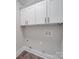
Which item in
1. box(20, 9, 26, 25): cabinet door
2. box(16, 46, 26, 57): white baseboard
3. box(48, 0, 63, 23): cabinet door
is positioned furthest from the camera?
box(20, 9, 26, 25): cabinet door

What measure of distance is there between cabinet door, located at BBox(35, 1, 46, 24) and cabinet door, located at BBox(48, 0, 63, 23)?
4.8 inches

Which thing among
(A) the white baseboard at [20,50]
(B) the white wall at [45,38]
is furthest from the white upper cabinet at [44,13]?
(A) the white baseboard at [20,50]

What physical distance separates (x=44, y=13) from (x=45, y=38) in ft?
1.53

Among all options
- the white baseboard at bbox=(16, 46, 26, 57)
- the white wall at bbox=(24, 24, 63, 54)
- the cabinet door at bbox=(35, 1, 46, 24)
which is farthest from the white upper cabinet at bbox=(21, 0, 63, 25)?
the white baseboard at bbox=(16, 46, 26, 57)

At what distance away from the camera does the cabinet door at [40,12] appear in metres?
1.60

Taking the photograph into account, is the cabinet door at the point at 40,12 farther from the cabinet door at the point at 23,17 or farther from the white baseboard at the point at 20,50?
the white baseboard at the point at 20,50

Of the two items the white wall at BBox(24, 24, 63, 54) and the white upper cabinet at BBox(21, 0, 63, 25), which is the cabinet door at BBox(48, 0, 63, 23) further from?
the white wall at BBox(24, 24, 63, 54)

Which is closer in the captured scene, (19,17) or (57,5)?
(57,5)

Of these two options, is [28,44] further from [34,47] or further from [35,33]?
[35,33]

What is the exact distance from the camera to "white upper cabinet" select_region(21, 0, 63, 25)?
1425mm

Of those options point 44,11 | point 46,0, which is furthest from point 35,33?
point 46,0
